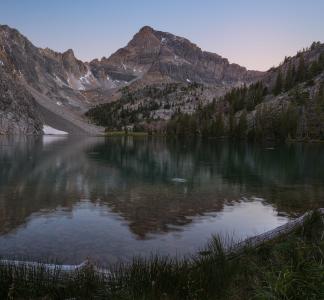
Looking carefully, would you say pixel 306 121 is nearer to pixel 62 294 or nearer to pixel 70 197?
pixel 70 197

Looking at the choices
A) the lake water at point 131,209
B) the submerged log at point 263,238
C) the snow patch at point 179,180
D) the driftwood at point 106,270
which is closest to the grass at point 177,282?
the driftwood at point 106,270

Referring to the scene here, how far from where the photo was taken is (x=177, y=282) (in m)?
9.38

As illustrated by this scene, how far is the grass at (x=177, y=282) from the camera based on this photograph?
8.88m

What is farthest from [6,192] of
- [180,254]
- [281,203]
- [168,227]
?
[281,203]

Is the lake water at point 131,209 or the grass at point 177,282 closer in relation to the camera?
the grass at point 177,282

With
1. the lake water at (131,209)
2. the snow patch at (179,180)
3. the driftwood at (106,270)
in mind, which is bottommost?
the lake water at (131,209)

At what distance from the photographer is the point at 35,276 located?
9.68 metres

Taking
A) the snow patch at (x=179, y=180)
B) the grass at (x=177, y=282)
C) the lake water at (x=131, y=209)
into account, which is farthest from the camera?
the snow patch at (x=179, y=180)

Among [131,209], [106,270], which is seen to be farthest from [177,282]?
[131,209]

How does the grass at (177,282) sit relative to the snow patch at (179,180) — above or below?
above

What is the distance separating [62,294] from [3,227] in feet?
44.3

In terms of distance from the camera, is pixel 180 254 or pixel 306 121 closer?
pixel 180 254

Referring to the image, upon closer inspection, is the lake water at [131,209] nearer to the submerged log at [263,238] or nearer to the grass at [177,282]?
the submerged log at [263,238]

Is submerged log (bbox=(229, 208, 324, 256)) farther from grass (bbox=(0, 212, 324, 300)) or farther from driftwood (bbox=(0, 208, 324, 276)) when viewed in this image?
grass (bbox=(0, 212, 324, 300))
